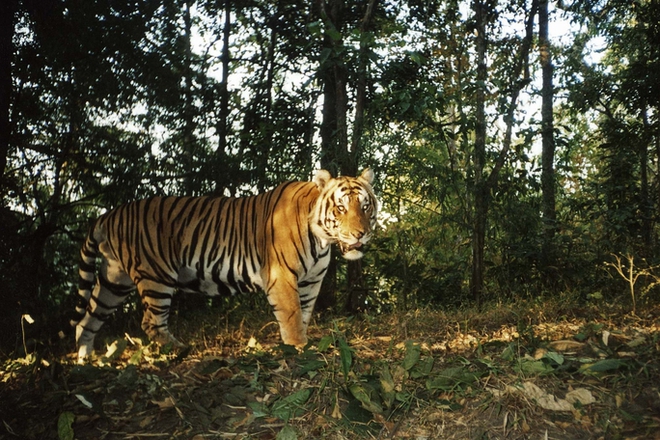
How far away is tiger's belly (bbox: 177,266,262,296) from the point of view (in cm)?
523

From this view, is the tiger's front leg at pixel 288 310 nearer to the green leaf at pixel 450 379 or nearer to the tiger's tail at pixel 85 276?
the green leaf at pixel 450 379

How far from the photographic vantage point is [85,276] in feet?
17.7

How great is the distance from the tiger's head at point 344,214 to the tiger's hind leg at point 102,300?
1792 mm

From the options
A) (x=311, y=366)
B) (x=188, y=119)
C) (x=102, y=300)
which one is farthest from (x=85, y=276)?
(x=311, y=366)

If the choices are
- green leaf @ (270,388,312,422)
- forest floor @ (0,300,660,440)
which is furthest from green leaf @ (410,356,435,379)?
green leaf @ (270,388,312,422)

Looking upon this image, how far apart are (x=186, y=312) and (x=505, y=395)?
412 cm

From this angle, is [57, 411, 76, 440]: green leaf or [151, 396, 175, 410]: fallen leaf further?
[151, 396, 175, 410]: fallen leaf

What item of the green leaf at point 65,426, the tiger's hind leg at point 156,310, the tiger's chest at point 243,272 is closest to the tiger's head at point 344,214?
the tiger's chest at point 243,272

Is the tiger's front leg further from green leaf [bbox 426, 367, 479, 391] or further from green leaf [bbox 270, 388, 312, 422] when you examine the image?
green leaf [bbox 426, 367, 479, 391]

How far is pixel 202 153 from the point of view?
6.59 metres

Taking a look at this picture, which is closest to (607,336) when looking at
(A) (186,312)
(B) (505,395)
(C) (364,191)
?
(B) (505,395)

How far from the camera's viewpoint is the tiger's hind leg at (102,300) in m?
5.28

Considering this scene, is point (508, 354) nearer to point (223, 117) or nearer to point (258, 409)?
point (258, 409)

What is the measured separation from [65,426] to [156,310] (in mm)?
1929
